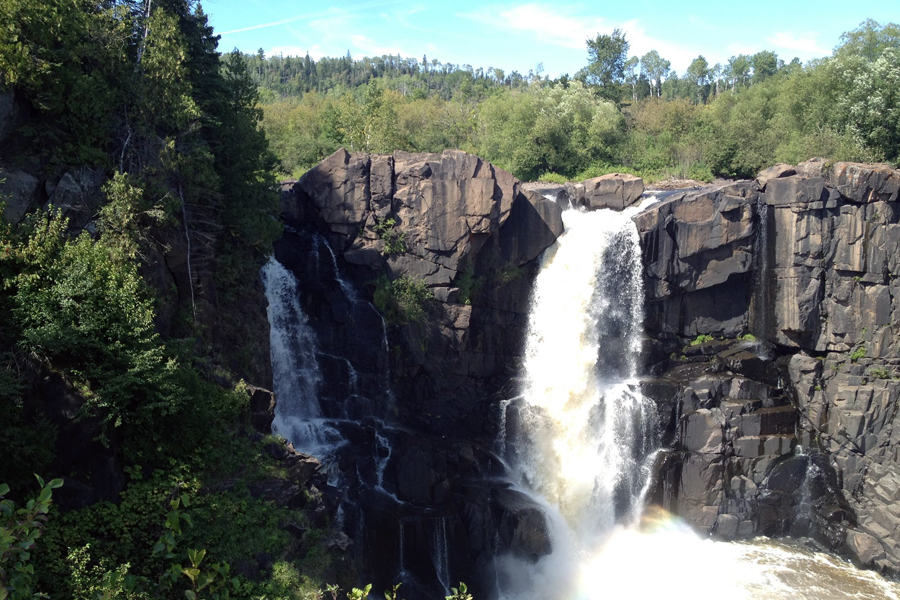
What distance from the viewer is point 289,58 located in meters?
128

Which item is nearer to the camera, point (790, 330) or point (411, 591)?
point (411, 591)

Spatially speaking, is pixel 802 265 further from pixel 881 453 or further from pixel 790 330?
pixel 881 453

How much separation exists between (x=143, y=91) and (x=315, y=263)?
859 centimetres

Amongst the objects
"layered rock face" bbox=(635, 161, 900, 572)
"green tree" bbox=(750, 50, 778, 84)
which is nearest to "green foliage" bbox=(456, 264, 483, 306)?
"layered rock face" bbox=(635, 161, 900, 572)

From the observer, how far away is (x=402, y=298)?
906 inches

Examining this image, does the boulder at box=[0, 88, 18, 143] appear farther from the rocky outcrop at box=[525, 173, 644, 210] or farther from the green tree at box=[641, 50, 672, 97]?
the green tree at box=[641, 50, 672, 97]

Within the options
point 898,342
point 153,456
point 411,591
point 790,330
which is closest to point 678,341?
point 790,330

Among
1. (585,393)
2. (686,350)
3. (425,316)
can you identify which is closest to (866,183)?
(686,350)

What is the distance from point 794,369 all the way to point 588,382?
7391 millimetres

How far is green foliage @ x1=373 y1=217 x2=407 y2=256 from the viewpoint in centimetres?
2300

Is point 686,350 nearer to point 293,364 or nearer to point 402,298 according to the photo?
point 402,298

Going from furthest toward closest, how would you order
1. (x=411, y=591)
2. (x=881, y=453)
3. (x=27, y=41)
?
(x=881, y=453) < (x=411, y=591) < (x=27, y=41)

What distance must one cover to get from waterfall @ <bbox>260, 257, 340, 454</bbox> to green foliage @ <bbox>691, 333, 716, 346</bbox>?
43.8ft

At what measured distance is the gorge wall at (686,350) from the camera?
74.4 feet
